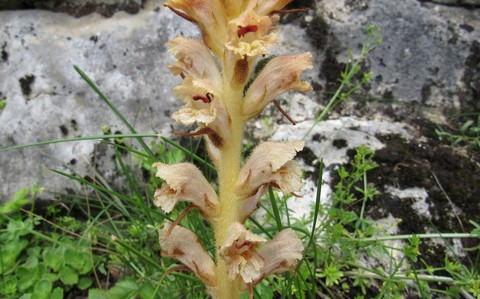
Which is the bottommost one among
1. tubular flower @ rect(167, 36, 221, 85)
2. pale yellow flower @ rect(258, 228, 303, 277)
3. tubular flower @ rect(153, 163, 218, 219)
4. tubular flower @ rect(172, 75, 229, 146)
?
pale yellow flower @ rect(258, 228, 303, 277)

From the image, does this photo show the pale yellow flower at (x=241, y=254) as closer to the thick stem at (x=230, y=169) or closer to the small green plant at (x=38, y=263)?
the thick stem at (x=230, y=169)

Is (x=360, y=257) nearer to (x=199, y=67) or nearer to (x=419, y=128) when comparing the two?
(x=419, y=128)

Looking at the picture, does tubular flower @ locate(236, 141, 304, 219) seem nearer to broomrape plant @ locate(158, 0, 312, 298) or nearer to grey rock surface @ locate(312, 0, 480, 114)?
broomrape plant @ locate(158, 0, 312, 298)

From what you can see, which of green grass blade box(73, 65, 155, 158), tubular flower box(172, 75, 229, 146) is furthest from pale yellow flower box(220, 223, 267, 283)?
green grass blade box(73, 65, 155, 158)

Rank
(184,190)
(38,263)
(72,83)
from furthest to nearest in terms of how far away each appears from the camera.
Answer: (72,83) → (38,263) → (184,190)

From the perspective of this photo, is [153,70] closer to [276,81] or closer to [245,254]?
[276,81]

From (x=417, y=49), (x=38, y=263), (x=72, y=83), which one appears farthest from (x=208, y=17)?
(x=417, y=49)
